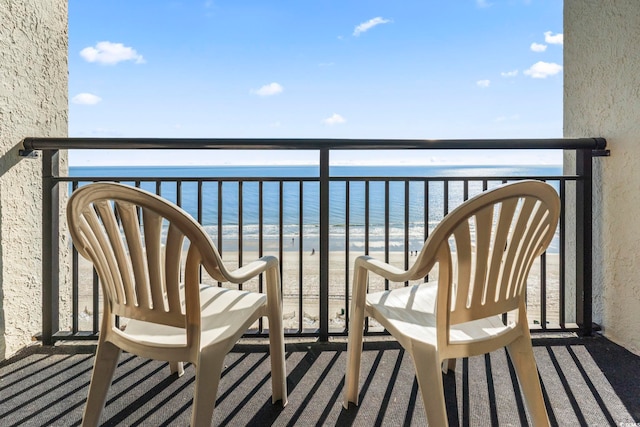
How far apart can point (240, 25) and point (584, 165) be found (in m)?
25.6

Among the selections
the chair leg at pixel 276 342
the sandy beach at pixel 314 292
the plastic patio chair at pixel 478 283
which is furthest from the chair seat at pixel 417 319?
the sandy beach at pixel 314 292

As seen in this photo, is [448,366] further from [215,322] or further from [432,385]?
[215,322]

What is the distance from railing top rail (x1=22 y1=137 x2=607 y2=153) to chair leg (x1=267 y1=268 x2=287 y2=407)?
0.72 m

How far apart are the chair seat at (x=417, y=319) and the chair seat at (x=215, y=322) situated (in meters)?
0.39

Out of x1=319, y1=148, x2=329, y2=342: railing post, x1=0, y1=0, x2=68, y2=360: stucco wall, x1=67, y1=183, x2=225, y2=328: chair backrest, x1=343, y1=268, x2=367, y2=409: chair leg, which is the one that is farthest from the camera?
x1=319, y1=148, x2=329, y2=342: railing post

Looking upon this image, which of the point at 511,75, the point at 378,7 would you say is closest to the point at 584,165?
the point at 378,7

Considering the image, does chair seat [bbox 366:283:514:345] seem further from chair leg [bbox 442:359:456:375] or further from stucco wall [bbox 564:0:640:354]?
stucco wall [bbox 564:0:640:354]

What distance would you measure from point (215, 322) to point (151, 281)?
0.22 meters

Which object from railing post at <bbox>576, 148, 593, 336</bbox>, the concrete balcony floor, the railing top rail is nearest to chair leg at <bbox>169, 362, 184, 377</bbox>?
the concrete balcony floor

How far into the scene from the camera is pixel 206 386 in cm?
89

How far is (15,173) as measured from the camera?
175cm

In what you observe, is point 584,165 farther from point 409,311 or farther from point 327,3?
point 327,3

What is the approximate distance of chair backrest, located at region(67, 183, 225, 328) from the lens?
87 cm

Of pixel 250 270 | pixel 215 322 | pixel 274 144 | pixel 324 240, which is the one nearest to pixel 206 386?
pixel 215 322
